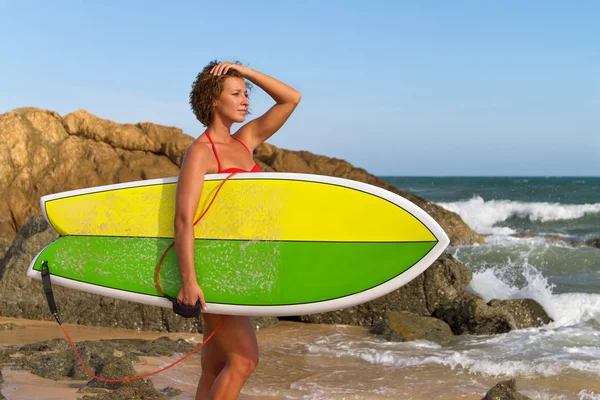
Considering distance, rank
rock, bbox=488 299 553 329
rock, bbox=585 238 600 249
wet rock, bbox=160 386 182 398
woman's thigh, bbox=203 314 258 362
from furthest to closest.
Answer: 1. rock, bbox=585 238 600 249
2. rock, bbox=488 299 553 329
3. wet rock, bbox=160 386 182 398
4. woman's thigh, bbox=203 314 258 362

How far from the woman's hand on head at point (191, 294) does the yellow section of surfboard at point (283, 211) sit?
263 millimetres

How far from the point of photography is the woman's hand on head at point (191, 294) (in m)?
2.61

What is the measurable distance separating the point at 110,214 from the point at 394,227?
130 centimetres

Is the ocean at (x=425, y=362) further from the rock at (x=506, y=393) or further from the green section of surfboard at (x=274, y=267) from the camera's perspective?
the green section of surfboard at (x=274, y=267)

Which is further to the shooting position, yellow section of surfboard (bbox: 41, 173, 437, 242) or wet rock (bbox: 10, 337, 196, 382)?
wet rock (bbox: 10, 337, 196, 382)

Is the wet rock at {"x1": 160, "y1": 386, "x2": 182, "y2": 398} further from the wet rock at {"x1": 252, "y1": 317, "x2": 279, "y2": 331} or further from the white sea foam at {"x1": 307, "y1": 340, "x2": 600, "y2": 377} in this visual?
the wet rock at {"x1": 252, "y1": 317, "x2": 279, "y2": 331}

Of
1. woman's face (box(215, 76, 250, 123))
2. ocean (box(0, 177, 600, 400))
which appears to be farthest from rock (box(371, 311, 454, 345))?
woman's face (box(215, 76, 250, 123))

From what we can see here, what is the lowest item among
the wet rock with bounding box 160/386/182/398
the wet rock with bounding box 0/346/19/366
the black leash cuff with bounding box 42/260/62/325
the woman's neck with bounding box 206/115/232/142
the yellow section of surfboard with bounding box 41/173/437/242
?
the wet rock with bounding box 160/386/182/398

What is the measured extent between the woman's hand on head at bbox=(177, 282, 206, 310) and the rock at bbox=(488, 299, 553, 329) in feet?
17.4

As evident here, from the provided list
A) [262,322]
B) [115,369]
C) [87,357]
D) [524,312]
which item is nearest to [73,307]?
[262,322]

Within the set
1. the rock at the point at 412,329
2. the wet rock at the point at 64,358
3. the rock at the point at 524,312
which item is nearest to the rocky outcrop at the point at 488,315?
the rock at the point at 524,312

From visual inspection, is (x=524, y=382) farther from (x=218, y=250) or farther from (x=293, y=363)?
(x=218, y=250)

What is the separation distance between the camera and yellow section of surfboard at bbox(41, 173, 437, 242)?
2.81 meters

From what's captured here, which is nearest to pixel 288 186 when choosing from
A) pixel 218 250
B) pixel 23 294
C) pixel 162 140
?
pixel 218 250
